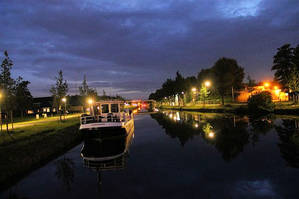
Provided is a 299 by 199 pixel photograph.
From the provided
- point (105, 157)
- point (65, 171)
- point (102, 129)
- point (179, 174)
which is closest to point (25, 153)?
point (65, 171)

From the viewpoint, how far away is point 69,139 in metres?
19.6

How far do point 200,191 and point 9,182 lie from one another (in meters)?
9.51

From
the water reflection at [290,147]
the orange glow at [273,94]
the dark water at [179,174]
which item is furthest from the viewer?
the orange glow at [273,94]

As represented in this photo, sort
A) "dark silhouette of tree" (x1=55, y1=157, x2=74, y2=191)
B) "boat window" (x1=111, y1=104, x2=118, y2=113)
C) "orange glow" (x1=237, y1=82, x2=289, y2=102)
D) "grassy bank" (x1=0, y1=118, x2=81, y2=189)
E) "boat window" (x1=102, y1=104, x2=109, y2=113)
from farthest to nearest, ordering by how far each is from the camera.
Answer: "orange glow" (x1=237, y1=82, x2=289, y2=102) < "boat window" (x1=102, y1=104, x2=109, y2=113) < "boat window" (x1=111, y1=104, x2=118, y2=113) < "grassy bank" (x1=0, y1=118, x2=81, y2=189) < "dark silhouette of tree" (x1=55, y1=157, x2=74, y2=191)

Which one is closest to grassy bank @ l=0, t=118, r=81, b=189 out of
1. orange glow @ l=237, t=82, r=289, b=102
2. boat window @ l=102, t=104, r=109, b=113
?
boat window @ l=102, t=104, r=109, b=113

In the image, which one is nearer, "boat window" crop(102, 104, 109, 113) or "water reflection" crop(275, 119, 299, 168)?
"water reflection" crop(275, 119, 299, 168)

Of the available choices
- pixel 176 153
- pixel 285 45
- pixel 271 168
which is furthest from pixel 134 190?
pixel 285 45

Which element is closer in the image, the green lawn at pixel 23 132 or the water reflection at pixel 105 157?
the water reflection at pixel 105 157

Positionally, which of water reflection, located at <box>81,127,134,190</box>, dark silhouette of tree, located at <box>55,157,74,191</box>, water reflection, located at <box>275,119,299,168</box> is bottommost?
dark silhouette of tree, located at <box>55,157,74,191</box>

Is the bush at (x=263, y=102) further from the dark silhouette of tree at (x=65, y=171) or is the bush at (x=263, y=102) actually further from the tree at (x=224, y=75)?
the dark silhouette of tree at (x=65, y=171)

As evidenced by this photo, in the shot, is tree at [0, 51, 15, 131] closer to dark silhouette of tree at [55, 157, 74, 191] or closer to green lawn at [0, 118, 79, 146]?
green lawn at [0, 118, 79, 146]

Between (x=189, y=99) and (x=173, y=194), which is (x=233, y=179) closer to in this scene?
(x=173, y=194)

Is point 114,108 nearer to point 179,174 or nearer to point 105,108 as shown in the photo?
point 105,108

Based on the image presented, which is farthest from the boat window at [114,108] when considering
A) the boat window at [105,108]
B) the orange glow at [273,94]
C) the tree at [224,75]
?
the orange glow at [273,94]
